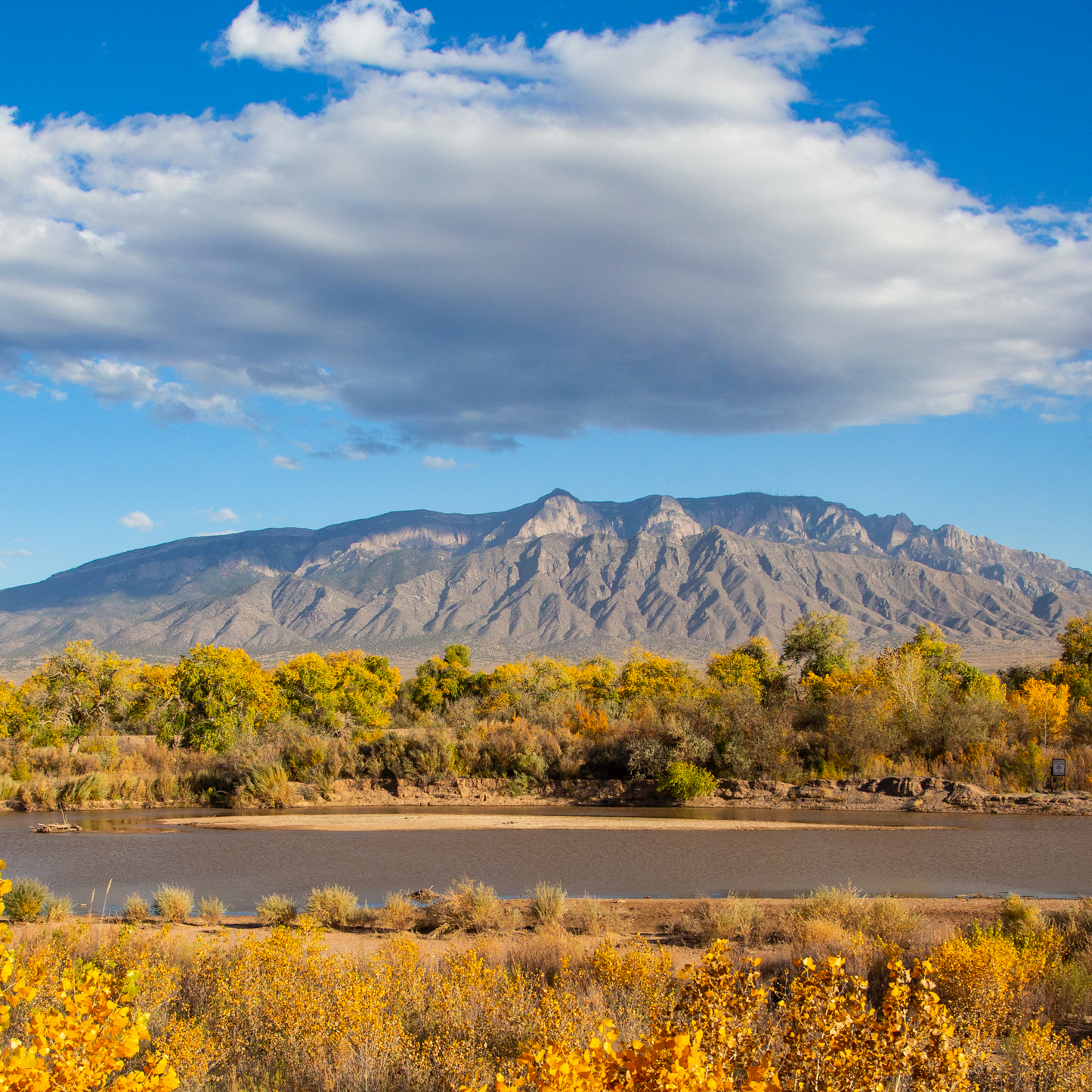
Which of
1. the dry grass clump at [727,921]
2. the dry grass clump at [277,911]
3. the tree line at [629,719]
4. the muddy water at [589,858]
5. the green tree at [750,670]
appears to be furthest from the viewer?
the green tree at [750,670]

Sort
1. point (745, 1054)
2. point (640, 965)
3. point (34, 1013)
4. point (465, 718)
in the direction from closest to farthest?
point (34, 1013) → point (745, 1054) → point (640, 965) → point (465, 718)

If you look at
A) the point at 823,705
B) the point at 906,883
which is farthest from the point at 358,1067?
the point at 823,705

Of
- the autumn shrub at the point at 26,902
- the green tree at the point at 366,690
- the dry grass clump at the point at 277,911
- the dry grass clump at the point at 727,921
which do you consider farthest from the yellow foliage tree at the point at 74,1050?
the green tree at the point at 366,690

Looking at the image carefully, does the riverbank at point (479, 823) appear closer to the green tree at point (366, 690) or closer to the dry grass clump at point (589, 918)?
the dry grass clump at point (589, 918)

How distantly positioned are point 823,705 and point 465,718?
17888 millimetres

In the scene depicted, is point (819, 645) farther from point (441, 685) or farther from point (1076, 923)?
point (1076, 923)

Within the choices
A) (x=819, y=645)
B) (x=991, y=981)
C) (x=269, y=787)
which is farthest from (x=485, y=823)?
(x=819, y=645)

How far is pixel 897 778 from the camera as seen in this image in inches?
1421

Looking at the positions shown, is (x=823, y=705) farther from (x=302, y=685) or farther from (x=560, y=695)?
(x=302, y=685)

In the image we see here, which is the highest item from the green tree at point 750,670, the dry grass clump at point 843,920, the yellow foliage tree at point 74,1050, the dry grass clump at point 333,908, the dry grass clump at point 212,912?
the yellow foliage tree at point 74,1050

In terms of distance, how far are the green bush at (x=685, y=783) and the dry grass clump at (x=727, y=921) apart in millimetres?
21378

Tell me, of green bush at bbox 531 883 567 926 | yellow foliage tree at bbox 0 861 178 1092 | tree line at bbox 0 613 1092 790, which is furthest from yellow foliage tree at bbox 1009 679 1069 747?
yellow foliage tree at bbox 0 861 178 1092

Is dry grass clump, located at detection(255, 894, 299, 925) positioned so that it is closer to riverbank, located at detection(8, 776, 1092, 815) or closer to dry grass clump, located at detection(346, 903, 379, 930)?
dry grass clump, located at detection(346, 903, 379, 930)

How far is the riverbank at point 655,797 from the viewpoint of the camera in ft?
111
